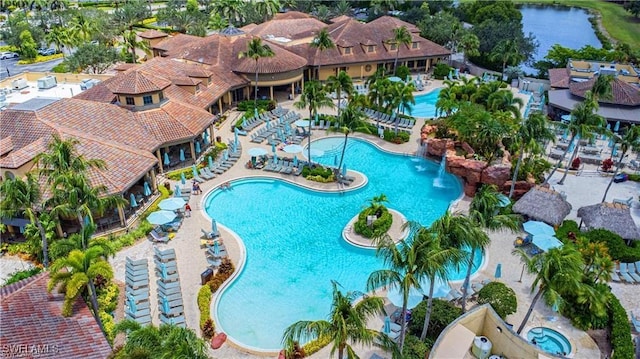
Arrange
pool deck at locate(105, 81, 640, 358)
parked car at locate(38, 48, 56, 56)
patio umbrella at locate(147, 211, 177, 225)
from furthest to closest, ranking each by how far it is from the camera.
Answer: parked car at locate(38, 48, 56, 56), patio umbrella at locate(147, 211, 177, 225), pool deck at locate(105, 81, 640, 358)

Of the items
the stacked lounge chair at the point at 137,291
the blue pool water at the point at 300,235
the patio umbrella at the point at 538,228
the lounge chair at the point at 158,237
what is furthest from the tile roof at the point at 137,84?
the patio umbrella at the point at 538,228

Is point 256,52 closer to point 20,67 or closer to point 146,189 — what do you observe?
point 146,189

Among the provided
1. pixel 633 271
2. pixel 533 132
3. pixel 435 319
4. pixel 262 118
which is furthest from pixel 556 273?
pixel 262 118

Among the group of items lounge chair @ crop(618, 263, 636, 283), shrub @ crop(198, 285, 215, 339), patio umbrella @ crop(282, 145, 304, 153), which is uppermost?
patio umbrella @ crop(282, 145, 304, 153)

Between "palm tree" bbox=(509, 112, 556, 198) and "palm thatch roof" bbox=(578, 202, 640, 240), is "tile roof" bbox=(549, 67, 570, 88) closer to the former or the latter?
"palm tree" bbox=(509, 112, 556, 198)

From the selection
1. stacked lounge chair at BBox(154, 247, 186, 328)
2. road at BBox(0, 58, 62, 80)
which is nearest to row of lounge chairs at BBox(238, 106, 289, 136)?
stacked lounge chair at BBox(154, 247, 186, 328)

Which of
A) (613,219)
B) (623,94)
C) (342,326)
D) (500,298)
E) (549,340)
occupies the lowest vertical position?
(549,340)
